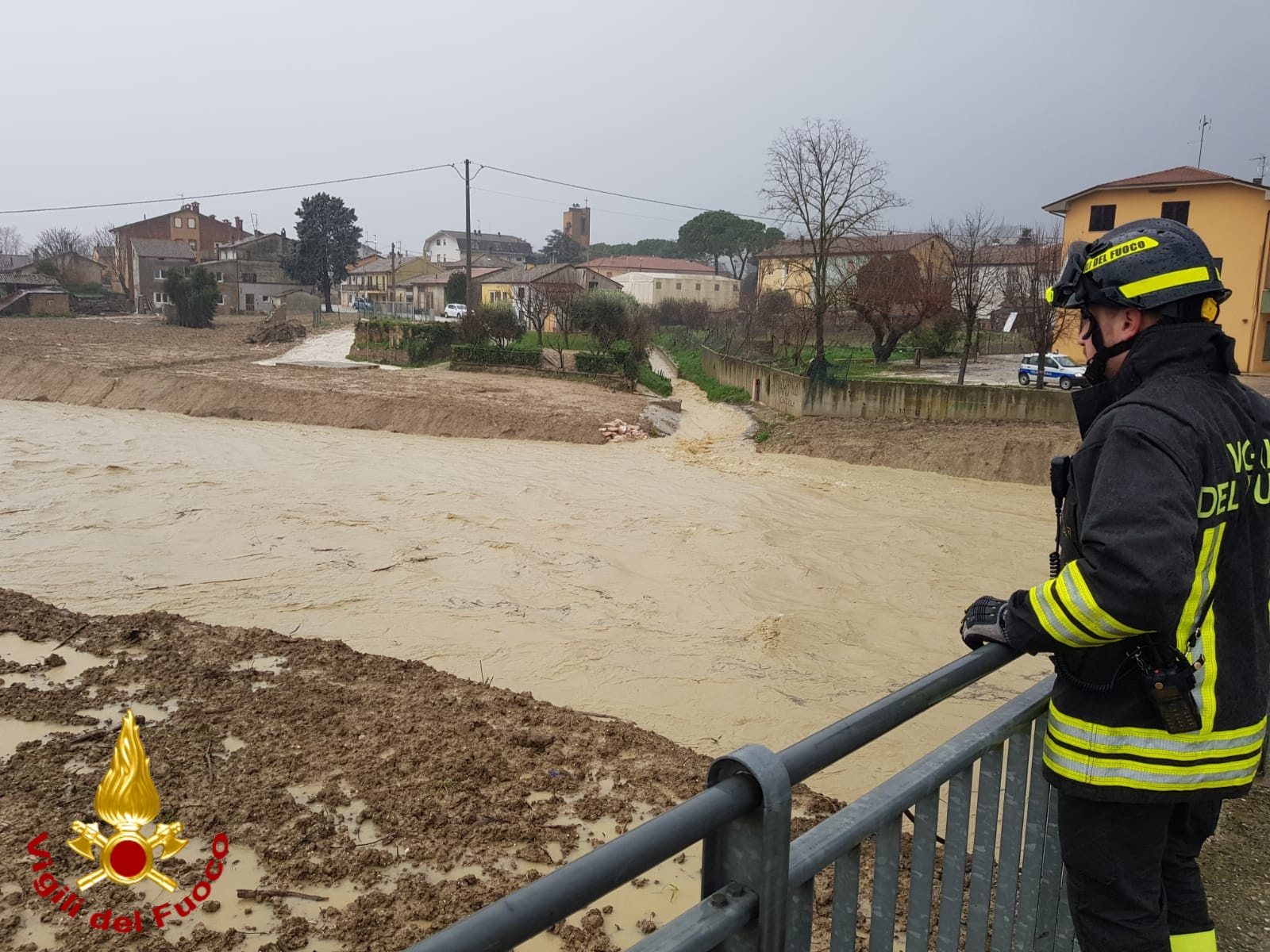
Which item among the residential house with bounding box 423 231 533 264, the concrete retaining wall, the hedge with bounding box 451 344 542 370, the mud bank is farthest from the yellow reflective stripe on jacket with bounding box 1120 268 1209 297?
the residential house with bounding box 423 231 533 264

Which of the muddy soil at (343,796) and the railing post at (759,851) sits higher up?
the railing post at (759,851)

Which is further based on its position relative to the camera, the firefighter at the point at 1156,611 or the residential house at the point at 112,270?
the residential house at the point at 112,270

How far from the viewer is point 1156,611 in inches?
73.2

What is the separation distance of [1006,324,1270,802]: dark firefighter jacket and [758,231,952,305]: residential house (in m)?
29.3

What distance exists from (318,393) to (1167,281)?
89.1 ft

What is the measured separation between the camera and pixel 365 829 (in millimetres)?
5578

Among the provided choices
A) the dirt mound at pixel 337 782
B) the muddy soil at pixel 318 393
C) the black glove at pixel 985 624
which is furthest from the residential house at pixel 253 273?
the black glove at pixel 985 624

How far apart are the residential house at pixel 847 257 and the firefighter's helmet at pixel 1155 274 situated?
29.1 metres

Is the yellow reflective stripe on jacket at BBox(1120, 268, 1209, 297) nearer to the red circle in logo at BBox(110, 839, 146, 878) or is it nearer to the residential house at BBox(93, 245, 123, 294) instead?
the red circle in logo at BBox(110, 839, 146, 878)

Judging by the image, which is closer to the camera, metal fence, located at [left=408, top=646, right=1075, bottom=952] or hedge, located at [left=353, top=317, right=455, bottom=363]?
metal fence, located at [left=408, top=646, right=1075, bottom=952]

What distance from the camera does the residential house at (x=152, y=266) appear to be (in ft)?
246

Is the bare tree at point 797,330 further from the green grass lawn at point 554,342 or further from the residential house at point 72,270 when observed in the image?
the residential house at point 72,270

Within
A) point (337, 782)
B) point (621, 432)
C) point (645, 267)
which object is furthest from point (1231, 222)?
point (645, 267)

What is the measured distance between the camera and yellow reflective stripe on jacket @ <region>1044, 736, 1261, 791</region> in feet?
6.46
